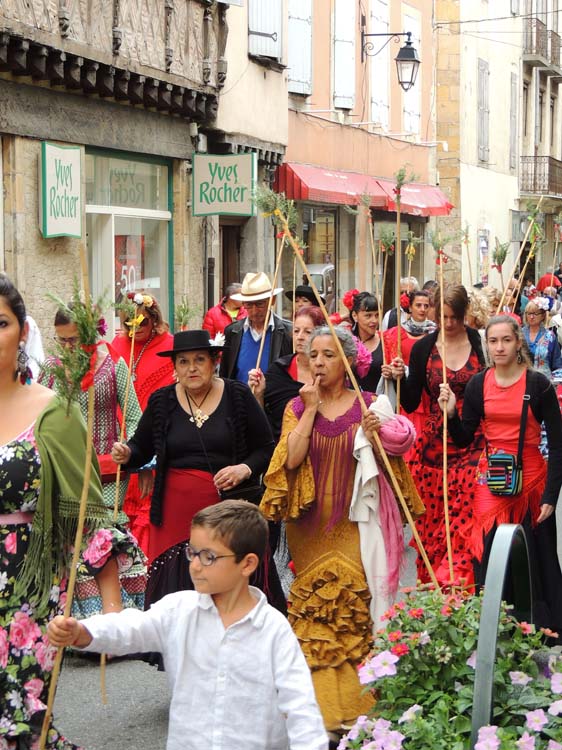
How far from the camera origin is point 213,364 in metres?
6.64

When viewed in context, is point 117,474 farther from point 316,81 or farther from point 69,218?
point 316,81

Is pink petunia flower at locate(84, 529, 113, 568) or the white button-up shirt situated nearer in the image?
the white button-up shirt

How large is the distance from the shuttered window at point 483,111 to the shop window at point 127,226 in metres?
19.1

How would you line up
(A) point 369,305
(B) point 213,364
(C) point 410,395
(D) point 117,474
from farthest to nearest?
(A) point 369,305
(C) point 410,395
(D) point 117,474
(B) point 213,364

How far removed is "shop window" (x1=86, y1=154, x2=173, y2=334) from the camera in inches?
663

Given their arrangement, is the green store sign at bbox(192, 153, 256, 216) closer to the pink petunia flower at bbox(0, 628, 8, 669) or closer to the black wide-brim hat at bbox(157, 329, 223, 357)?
the black wide-brim hat at bbox(157, 329, 223, 357)

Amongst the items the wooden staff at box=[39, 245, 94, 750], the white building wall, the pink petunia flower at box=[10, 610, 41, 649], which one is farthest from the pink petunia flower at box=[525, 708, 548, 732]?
the white building wall

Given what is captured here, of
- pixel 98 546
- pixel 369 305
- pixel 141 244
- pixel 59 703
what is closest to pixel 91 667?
pixel 59 703

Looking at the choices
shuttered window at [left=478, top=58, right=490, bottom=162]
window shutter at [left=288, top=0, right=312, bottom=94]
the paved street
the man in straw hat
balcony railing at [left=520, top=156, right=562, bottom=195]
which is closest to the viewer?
the paved street

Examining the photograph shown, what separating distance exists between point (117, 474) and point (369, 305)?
4.07 meters

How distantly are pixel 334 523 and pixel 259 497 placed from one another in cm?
54

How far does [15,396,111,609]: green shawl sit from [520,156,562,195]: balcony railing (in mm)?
38707

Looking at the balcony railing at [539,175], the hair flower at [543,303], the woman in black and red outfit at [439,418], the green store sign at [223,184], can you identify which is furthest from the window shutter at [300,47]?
the balcony railing at [539,175]

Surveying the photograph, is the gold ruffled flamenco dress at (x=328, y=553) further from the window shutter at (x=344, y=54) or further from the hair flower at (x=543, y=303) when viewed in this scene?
the window shutter at (x=344, y=54)
